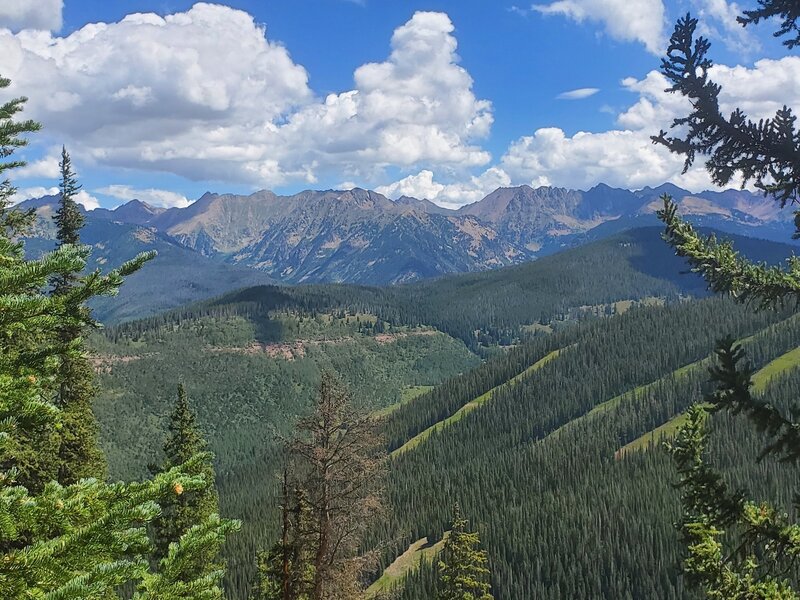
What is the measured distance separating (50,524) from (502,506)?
15827 centimetres

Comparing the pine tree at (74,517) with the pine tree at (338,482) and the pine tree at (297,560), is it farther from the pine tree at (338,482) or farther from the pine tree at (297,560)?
the pine tree at (338,482)

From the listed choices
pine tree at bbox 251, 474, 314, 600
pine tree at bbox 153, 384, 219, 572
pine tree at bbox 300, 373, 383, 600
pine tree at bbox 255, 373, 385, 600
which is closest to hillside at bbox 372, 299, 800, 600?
pine tree at bbox 153, 384, 219, 572

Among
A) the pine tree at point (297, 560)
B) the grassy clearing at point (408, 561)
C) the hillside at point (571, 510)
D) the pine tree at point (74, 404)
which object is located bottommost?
the grassy clearing at point (408, 561)

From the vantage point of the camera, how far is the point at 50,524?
7.53 meters

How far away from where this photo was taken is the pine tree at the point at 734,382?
11969 mm

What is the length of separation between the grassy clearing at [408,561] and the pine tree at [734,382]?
126 meters

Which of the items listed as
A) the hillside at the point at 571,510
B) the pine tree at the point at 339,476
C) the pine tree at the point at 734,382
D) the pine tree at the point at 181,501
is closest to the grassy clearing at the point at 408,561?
the hillside at the point at 571,510

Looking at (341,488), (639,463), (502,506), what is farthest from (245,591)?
(639,463)

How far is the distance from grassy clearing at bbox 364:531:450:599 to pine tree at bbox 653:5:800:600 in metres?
126

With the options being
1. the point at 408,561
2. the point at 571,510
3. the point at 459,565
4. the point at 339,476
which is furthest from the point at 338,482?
the point at 571,510

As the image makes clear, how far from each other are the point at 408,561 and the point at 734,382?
141 meters

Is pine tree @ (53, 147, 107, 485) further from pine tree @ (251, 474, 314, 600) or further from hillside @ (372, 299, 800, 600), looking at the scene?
hillside @ (372, 299, 800, 600)

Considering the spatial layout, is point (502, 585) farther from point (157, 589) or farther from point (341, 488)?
point (157, 589)

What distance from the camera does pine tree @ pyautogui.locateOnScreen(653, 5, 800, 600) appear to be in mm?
11969
